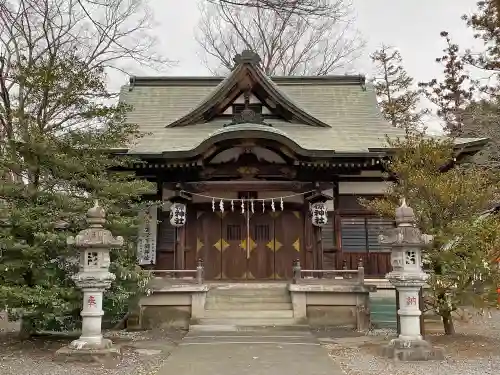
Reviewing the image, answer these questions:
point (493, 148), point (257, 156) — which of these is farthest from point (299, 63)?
point (257, 156)

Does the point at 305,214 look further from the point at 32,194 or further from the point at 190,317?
the point at 32,194

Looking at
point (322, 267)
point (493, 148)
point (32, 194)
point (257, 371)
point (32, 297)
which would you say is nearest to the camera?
point (257, 371)

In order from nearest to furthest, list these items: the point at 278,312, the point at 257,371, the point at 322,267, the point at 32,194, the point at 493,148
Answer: the point at 257,371
the point at 32,194
the point at 278,312
the point at 322,267
the point at 493,148

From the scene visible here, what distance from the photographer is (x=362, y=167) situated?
13539 mm

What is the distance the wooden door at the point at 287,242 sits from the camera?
13805 millimetres

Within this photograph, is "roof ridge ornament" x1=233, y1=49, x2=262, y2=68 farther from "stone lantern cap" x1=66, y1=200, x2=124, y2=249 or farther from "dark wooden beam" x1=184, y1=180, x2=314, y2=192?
"stone lantern cap" x1=66, y1=200, x2=124, y2=249

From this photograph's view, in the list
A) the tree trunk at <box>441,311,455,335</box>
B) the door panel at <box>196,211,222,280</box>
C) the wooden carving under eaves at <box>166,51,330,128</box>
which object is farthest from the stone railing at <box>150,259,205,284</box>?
the tree trunk at <box>441,311,455,335</box>

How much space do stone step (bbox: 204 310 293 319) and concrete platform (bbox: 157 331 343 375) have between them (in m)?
0.81

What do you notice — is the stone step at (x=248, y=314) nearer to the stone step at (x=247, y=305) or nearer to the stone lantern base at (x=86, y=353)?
the stone step at (x=247, y=305)

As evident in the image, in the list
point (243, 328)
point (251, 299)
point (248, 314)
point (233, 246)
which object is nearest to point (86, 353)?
point (243, 328)

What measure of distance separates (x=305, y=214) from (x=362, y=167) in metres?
2.09

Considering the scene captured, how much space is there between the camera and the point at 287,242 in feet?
45.9

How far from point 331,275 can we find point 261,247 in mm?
2205

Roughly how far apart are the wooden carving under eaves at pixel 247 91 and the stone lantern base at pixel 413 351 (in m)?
9.36
